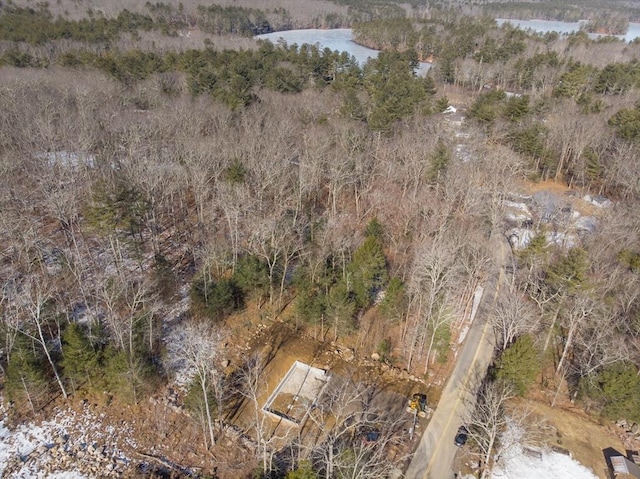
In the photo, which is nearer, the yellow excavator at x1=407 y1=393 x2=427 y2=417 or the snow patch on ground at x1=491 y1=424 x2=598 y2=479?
the snow patch on ground at x1=491 y1=424 x2=598 y2=479

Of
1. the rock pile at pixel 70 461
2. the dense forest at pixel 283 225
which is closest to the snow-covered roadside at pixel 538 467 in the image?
the dense forest at pixel 283 225

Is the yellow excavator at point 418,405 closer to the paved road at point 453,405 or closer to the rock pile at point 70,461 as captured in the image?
the paved road at point 453,405

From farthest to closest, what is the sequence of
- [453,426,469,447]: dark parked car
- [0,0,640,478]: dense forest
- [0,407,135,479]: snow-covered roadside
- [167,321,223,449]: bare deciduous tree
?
[0,0,640,478]: dense forest → [167,321,223,449]: bare deciduous tree → [453,426,469,447]: dark parked car → [0,407,135,479]: snow-covered roadside

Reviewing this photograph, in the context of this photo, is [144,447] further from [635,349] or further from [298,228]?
[635,349]

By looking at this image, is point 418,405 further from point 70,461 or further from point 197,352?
point 70,461

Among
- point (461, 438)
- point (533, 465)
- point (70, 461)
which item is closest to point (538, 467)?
point (533, 465)

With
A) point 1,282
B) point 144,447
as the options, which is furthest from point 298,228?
point 1,282

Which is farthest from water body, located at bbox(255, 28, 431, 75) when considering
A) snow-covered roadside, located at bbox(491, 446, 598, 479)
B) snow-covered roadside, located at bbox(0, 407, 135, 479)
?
snow-covered roadside, located at bbox(0, 407, 135, 479)

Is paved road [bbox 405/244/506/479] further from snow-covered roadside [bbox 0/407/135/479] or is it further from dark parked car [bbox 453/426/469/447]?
snow-covered roadside [bbox 0/407/135/479]
